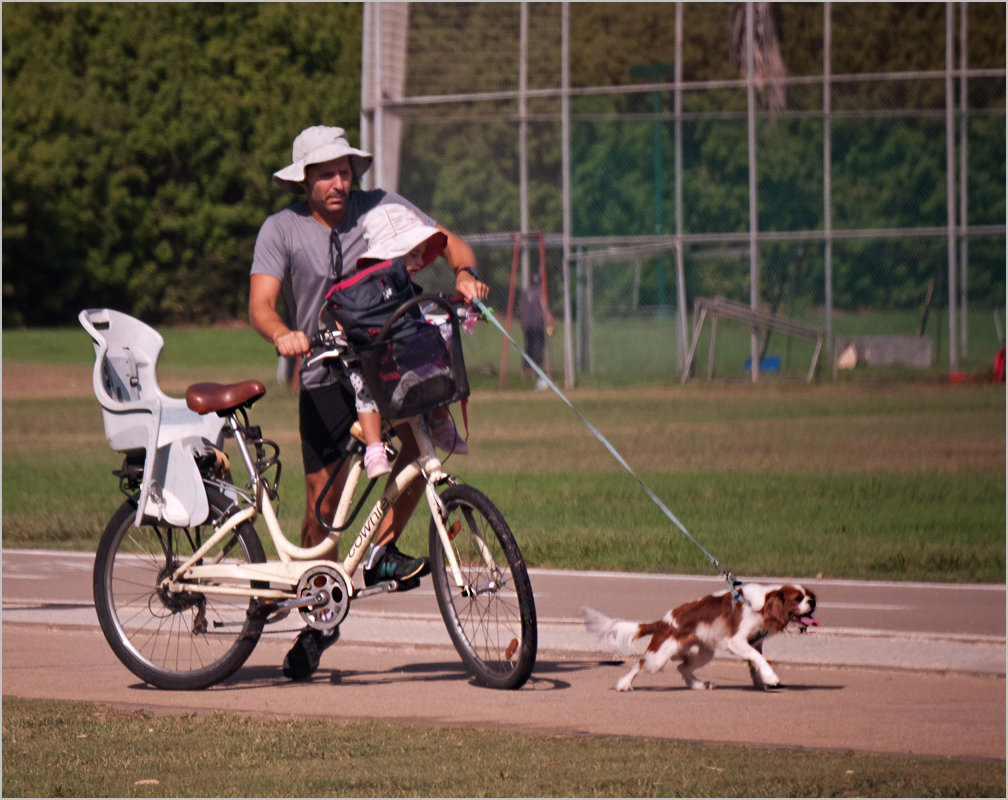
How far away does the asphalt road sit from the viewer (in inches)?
242

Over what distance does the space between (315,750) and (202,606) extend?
1480 mm

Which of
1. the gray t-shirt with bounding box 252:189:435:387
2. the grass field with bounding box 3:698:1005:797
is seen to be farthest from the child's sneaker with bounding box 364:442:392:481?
the grass field with bounding box 3:698:1005:797

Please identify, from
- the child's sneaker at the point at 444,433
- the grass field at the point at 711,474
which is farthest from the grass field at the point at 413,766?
the grass field at the point at 711,474

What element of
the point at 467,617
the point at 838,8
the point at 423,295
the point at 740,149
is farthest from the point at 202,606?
the point at 838,8

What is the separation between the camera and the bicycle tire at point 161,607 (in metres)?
6.94

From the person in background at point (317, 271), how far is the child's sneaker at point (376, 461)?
0.89ft

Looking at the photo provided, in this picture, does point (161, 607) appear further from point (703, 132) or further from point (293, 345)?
point (703, 132)

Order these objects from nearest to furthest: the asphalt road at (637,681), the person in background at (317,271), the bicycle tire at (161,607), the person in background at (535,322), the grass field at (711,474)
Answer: the asphalt road at (637,681) < the bicycle tire at (161,607) < the person in background at (317,271) < the grass field at (711,474) < the person in background at (535,322)

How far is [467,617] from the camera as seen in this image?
6.86 metres

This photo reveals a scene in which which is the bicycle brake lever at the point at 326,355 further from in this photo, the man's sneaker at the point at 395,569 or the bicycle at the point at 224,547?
the man's sneaker at the point at 395,569

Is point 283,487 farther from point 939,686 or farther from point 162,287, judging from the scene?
point 162,287

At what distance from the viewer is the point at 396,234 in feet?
22.7

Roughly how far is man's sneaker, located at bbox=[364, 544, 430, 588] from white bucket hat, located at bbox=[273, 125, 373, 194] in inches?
65.0

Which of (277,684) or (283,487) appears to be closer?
(277,684)
